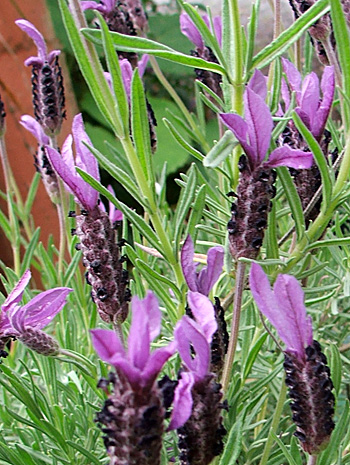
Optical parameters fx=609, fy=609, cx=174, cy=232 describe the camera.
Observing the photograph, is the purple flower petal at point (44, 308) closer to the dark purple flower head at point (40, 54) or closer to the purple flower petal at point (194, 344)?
the purple flower petal at point (194, 344)

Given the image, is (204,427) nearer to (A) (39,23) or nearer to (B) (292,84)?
(B) (292,84)

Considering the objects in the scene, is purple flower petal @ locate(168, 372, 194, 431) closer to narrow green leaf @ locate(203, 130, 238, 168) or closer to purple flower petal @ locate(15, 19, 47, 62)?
narrow green leaf @ locate(203, 130, 238, 168)

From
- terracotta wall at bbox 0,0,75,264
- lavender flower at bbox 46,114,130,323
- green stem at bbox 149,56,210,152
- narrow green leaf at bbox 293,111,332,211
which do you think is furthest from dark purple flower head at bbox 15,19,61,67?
terracotta wall at bbox 0,0,75,264

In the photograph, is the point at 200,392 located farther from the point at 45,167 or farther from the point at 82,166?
the point at 45,167

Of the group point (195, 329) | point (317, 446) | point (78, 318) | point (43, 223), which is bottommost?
point (43, 223)

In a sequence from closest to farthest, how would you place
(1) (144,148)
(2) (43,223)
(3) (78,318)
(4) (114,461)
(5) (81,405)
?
(4) (114,461) → (1) (144,148) → (5) (81,405) → (3) (78,318) → (2) (43,223)

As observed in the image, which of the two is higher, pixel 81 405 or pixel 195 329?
pixel 195 329

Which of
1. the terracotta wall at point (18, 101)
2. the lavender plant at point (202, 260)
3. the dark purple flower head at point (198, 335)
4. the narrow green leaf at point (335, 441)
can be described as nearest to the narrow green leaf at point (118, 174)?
the lavender plant at point (202, 260)

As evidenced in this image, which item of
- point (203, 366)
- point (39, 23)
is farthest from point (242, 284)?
point (39, 23)

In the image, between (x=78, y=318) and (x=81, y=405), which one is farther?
(x=78, y=318)
